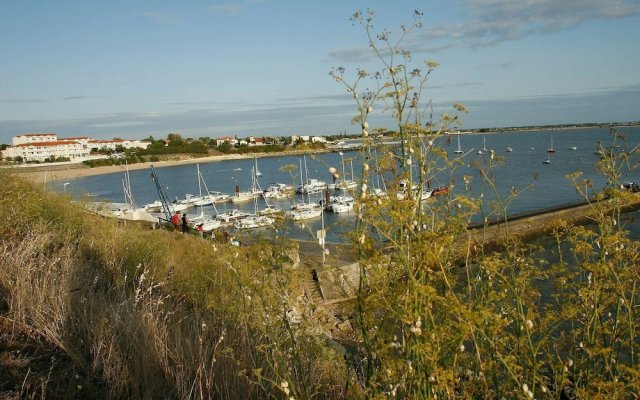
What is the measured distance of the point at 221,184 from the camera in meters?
75.9

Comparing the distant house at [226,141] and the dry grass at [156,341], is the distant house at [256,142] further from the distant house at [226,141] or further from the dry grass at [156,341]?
the dry grass at [156,341]

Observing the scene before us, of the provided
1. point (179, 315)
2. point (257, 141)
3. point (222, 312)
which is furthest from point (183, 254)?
point (257, 141)

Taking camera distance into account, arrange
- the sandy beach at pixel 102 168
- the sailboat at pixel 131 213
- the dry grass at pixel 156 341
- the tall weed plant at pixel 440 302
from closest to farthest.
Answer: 1. the tall weed plant at pixel 440 302
2. the dry grass at pixel 156 341
3. the sailboat at pixel 131 213
4. the sandy beach at pixel 102 168

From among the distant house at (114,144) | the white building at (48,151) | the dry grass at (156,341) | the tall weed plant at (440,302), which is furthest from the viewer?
the distant house at (114,144)

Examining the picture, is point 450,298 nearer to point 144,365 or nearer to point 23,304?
point 144,365

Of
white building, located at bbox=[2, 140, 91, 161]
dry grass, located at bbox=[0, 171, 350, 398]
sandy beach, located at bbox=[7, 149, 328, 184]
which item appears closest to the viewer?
dry grass, located at bbox=[0, 171, 350, 398]

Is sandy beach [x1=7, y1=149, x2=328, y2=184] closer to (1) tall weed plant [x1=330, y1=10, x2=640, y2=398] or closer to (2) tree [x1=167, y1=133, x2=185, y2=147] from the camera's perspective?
(2) tree [x1=167, y1=133, x2=185, y2=147]

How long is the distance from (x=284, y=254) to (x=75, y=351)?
2.80m

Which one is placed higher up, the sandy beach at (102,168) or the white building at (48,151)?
the white building at (48,151)

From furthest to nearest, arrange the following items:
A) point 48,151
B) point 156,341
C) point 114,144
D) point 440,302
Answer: point 114,144
point 48,151
point 156,341
point 440,302

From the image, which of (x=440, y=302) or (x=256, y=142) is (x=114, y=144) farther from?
(x=440, y=302)

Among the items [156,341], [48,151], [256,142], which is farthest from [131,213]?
[256,142]

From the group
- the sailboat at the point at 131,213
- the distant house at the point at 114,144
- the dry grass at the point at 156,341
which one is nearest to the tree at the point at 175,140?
the distant house at the point at 114,144

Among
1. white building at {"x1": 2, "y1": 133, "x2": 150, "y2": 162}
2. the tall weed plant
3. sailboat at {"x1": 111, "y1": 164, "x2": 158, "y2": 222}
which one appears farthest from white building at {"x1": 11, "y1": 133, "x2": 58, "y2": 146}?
the tall weed plant
